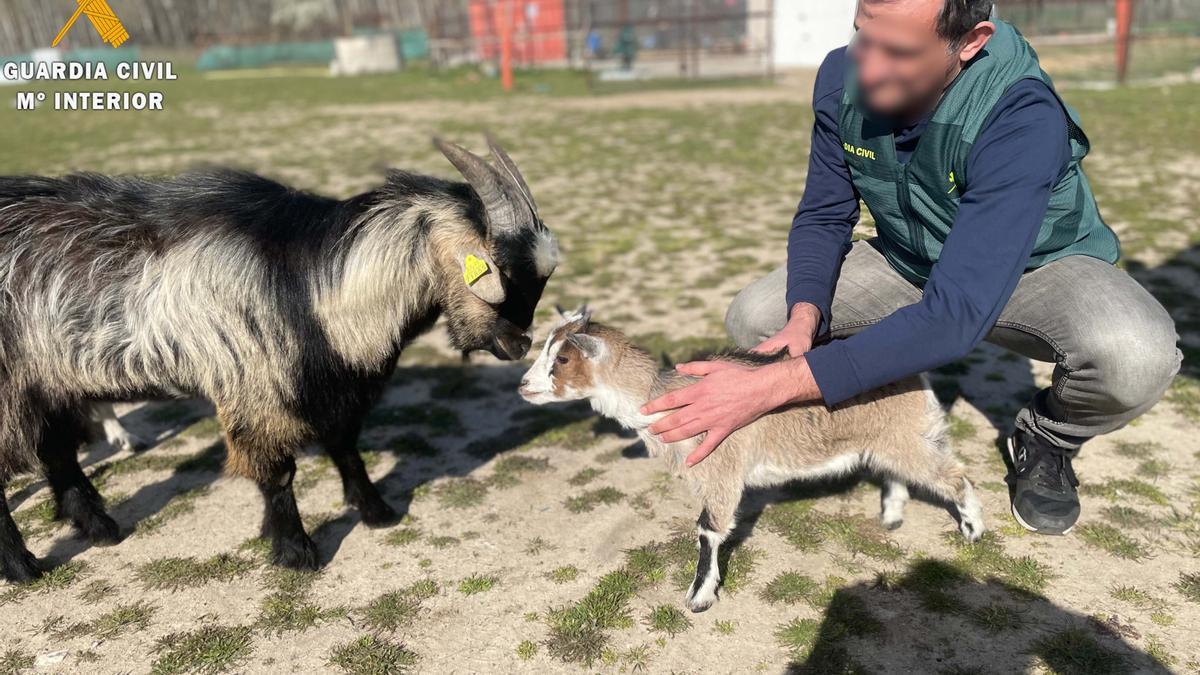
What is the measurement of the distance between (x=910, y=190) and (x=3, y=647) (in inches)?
162

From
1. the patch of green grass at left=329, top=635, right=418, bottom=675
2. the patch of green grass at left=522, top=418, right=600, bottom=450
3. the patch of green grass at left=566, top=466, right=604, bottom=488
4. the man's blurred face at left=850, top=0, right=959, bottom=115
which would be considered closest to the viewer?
the man's blurred face at left=850, top=0, right=959, bottom=115

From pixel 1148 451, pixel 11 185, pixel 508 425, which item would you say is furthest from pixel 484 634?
pixel 1148 451

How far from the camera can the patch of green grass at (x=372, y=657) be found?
2971 millimetres

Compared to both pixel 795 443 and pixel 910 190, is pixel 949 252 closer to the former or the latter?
pixel 910 190

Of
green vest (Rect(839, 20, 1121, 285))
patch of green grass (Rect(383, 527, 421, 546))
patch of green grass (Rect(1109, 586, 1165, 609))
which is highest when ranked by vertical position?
green vest (Rect(839, 20, 1121, 285))

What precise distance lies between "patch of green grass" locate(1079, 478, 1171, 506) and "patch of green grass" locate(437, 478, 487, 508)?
3.08 m

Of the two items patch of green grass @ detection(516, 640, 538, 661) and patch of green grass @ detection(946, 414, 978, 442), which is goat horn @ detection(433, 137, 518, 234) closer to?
patch of green grass @ detection(516, 640, 538, 661)

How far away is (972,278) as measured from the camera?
2566mm

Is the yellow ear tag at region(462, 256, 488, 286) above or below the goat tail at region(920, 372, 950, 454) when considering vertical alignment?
above

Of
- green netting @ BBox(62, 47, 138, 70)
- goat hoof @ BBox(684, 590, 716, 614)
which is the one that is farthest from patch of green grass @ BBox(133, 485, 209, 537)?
green netting @ BBox(62, 47, 138, 70)

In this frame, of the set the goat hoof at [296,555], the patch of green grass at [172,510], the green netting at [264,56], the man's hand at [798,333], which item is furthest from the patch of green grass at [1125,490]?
the green netting at [264,56]

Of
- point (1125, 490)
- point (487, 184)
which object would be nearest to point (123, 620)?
point (487, 184)

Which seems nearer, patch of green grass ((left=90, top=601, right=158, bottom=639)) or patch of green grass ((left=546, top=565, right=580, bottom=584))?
patch of green grass ((left=90, top=601, right=158, bottom=639))

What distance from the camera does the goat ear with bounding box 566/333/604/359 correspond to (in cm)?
327
